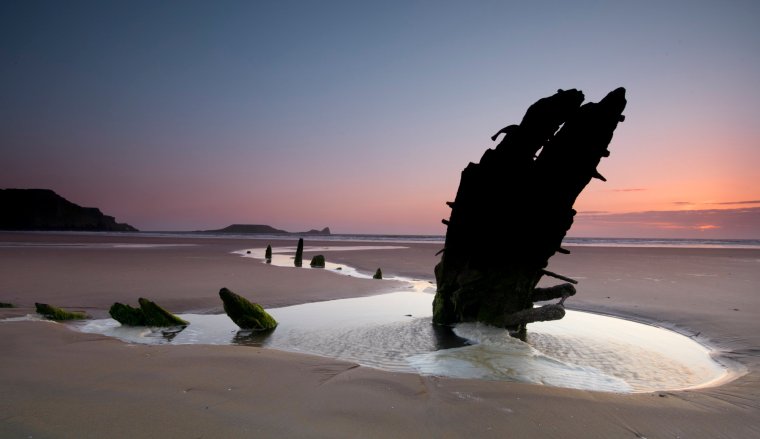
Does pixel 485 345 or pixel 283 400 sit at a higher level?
pixel 283 400

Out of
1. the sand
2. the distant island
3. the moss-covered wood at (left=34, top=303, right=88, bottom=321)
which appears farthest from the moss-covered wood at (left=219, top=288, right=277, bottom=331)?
the distant island

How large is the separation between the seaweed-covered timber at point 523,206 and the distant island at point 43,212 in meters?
176

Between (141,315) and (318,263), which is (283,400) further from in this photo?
(318,263)

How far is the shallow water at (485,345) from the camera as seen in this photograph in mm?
5445

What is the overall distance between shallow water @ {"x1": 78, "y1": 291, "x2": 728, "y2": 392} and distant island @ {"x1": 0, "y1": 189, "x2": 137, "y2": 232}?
6831 inches

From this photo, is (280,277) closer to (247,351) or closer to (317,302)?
(317,302)

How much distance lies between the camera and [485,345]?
677 cm

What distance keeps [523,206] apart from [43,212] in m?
194

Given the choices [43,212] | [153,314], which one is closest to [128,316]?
[153,314]

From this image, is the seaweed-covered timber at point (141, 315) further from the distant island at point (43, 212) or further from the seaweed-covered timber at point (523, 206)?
the distant island at point (43, 212)

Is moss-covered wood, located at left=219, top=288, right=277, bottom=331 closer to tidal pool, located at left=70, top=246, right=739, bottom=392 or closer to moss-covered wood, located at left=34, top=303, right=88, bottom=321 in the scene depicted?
tidal pool, located at left=70, top=246, right=739, bottom=392

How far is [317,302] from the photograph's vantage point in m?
11.5

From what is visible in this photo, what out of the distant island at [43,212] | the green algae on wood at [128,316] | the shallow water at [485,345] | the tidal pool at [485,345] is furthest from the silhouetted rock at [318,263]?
the distant island at [43,212]

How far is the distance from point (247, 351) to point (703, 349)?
7.72m
